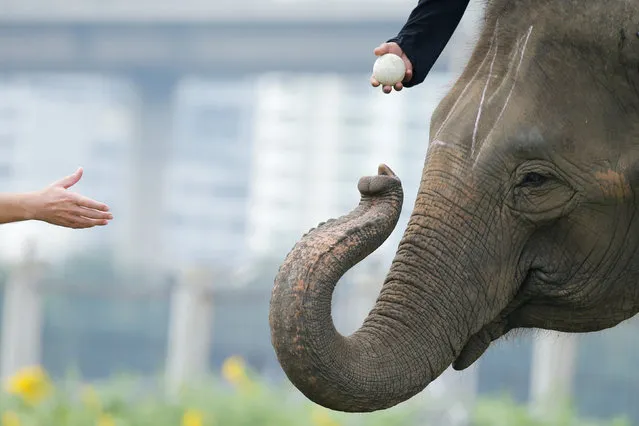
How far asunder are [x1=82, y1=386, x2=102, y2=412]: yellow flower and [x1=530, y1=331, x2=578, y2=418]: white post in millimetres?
2794

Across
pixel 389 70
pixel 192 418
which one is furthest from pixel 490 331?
pixel 192 418

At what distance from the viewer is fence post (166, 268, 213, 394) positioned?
35.5 feet

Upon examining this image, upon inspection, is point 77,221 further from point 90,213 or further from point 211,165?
point 211,165

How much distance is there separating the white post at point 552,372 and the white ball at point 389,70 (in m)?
6.24

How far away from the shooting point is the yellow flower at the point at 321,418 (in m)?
8.54

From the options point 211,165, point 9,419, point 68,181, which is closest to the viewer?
point 68,181

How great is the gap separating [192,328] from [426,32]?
284 inches

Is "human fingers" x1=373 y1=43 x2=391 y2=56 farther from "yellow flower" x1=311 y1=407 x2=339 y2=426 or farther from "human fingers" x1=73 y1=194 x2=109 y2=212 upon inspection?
"yellow flower" x1=311 y1=407 x2=339 y2=426

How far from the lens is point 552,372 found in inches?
403

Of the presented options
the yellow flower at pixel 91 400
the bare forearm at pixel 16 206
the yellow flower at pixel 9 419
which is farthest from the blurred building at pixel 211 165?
the bare forearm at pixel 16 206

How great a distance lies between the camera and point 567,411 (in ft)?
30.7

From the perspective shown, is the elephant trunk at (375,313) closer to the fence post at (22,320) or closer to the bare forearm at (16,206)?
the bare forearm at (16,206)

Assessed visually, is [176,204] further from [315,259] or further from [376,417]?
[315,259]

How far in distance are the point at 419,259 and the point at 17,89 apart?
90992 mm
